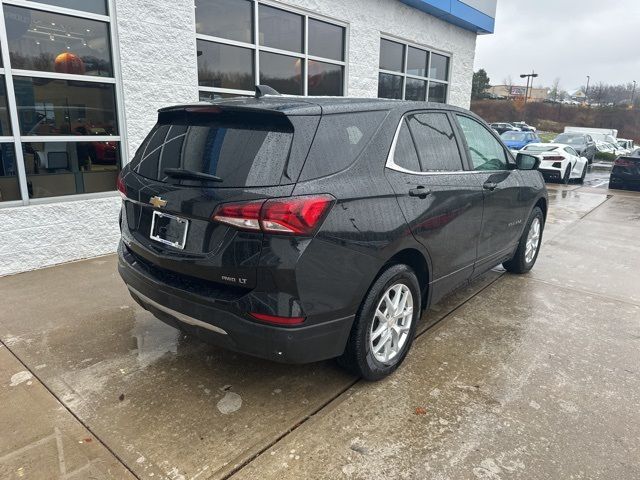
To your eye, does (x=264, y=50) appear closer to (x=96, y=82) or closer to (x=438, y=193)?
(x=96, y=82)

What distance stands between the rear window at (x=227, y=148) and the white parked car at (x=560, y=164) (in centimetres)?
1450

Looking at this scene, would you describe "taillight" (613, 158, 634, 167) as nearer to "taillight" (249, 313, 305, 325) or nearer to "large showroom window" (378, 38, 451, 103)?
"large showroom window" (378, 38, 451, 103)

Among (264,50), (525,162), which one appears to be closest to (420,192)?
(525,162)

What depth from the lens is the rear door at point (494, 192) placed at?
13.1 ft

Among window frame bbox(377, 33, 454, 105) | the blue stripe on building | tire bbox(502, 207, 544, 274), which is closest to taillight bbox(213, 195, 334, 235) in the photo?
tire bbox(502, 207, 544, 274)

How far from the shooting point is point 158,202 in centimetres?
268

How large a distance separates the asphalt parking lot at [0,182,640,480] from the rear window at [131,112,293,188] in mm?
1323

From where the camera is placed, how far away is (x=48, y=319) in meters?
3.90

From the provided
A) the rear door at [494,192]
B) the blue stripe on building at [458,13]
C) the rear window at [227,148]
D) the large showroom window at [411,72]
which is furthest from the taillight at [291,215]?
the blue stripe on building at [458,13]

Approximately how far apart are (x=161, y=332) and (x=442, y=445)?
2.24 metres

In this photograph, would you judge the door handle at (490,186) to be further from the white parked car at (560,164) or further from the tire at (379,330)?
the white parked car at (560,164)

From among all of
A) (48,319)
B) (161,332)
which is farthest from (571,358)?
(48,319)

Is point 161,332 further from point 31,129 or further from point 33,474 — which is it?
point 31,129

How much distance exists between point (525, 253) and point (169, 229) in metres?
4.09
